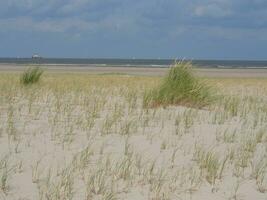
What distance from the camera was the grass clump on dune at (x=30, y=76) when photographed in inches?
590

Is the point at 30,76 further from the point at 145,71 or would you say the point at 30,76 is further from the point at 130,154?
the point at 145,71

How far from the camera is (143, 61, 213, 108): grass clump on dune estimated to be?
10.4 metres

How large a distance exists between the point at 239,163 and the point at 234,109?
13.9ft

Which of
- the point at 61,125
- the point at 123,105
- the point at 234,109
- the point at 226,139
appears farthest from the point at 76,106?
the point at 226,139

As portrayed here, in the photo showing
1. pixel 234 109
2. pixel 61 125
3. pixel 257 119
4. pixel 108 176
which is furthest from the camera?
pixel 234 109

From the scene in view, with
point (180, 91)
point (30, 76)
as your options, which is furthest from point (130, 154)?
point (30, 76)

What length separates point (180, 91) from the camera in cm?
1064

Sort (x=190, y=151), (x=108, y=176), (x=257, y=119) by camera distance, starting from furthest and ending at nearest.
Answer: (x=257, y=119)
(x=190, y=151)
(x=108, y=176)

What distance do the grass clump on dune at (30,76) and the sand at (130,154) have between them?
17.4 ft

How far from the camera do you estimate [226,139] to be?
7.22 meters

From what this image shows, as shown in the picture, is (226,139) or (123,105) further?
(123,105)

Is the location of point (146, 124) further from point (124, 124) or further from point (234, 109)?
point (234, 109)

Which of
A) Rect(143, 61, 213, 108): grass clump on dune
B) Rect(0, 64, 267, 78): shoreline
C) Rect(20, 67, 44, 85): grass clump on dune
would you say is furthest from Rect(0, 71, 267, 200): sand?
A: Rect(0, 64, 267, 78): shoreline

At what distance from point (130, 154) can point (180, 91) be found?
4.74 m
